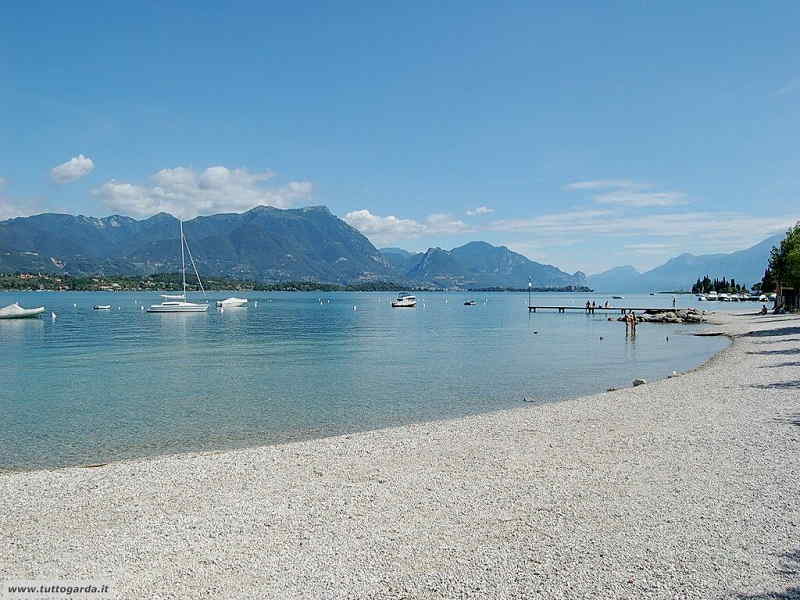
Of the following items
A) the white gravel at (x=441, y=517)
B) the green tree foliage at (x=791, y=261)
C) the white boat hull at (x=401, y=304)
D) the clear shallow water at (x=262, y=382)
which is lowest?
the clear shallow water at (x=262, y=382)

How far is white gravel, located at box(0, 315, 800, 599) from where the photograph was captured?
7074 mm

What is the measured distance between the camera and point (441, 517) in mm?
9242

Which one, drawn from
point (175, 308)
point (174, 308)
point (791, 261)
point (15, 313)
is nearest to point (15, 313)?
point (15, 313)

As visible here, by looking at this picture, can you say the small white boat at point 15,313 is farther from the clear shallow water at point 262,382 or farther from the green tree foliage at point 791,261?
the green tree foliage at point 791,261

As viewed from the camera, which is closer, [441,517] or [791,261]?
[441,517]

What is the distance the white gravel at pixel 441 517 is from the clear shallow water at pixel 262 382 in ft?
14.3

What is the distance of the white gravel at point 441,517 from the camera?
23.2 feet

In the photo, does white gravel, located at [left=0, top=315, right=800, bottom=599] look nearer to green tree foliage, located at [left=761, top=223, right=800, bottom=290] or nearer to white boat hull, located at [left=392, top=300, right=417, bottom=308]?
green tree foliage, located at [left=761, top=223, right=800, bottom=290]

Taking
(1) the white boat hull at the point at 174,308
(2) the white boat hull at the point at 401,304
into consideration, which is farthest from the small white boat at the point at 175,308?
(2) the white boat hull at the point at 401,304

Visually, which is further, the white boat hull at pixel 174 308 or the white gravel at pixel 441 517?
the white boat hull at pixel 174 308

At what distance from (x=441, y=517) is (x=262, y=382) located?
845 inches

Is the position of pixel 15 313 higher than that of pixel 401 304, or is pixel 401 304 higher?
pixel 15 313

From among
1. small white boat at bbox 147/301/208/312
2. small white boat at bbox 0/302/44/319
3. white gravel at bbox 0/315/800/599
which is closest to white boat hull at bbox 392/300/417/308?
small white boat at bbox 147/301/208/312

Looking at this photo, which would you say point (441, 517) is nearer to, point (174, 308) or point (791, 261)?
point (791, 261)
